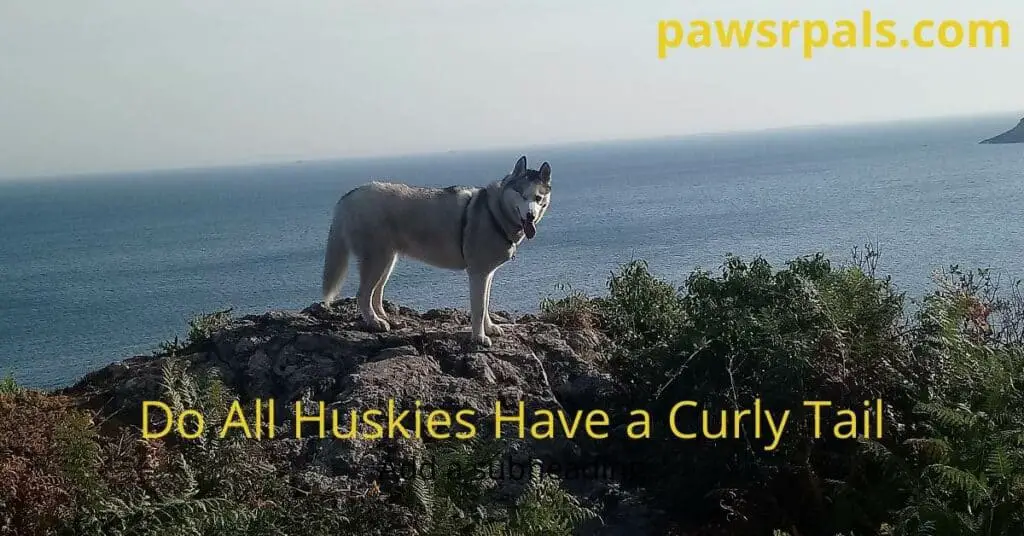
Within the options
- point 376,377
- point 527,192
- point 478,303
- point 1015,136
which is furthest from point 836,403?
point 1015,136

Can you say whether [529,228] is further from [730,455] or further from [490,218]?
[730,455]

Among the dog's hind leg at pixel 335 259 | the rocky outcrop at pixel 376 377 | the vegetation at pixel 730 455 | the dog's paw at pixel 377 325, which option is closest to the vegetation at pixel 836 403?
the vegetation at pixel 730 455

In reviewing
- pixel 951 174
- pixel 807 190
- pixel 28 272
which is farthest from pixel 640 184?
pixel 28 272

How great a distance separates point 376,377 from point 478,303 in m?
1.46

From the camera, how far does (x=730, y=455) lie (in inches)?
250

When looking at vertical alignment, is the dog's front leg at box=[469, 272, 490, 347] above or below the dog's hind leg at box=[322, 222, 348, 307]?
below

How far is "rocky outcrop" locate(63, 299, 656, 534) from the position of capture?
673 cm

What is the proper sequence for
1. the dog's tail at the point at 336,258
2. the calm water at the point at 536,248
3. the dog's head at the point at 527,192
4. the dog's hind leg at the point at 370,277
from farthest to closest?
the calm water at the point at 536,248
the dog's tail at the point at 336,258
the dog's hind leg at the point at 370,277
the dog's head at the point at 527,192

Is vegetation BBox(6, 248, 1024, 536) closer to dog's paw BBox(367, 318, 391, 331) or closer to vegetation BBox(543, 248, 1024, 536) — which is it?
vegetation BBox(543, 248, 1024, 536)

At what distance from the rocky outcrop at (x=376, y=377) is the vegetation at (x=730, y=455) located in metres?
0.33

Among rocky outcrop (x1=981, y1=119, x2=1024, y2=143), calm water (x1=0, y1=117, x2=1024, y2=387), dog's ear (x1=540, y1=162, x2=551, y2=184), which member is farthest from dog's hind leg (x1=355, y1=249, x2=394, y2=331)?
rocky outcrop (x1=981, y1=119, x2=1024, y2=143)

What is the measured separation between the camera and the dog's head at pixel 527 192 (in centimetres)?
806

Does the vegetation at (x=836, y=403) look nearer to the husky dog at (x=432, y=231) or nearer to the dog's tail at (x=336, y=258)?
the husky dog at (x=432, y=231)

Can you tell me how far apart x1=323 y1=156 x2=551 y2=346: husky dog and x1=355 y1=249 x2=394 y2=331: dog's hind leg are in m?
0.01
